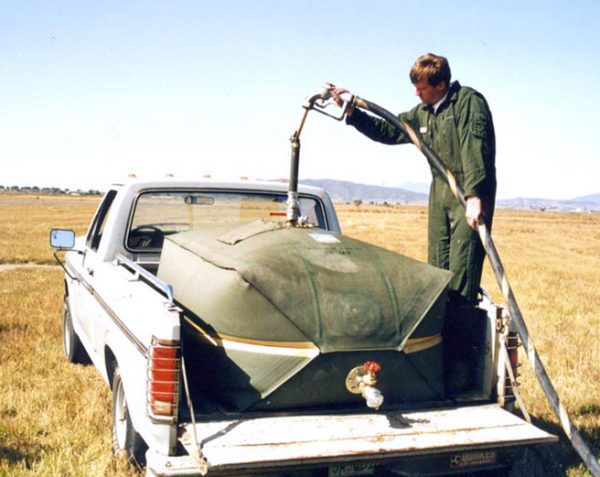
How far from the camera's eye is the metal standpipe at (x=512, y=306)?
3.71 metres

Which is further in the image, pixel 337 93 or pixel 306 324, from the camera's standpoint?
pixel 337 93

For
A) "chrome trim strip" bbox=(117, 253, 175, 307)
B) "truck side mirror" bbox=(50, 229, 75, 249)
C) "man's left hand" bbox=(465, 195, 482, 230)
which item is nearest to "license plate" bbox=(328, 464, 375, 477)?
"chrome trim strip" bbox=(117, 253, 175, 307)

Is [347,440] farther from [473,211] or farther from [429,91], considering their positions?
[429,91]

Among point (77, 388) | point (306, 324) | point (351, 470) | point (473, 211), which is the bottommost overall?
point (77, 388)

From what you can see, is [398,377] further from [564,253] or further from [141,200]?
[564,253]

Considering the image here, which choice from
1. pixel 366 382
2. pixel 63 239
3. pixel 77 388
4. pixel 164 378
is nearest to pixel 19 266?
pixel 63 239

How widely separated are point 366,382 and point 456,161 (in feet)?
5.79

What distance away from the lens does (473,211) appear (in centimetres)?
Result: 400

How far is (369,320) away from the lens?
3.35m

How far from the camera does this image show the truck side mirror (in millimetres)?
5773

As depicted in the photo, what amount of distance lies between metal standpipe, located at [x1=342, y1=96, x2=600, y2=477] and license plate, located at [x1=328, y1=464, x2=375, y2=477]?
1182 mm

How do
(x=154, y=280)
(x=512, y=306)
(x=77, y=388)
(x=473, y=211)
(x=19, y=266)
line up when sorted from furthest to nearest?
(x=19, y=266)
(x=77, y=388)
(x=473, y=211)
(x=512, y=306)
(x=154, y=280)

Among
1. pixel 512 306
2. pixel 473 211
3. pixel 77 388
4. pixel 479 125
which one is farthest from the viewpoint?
pixel 77 388

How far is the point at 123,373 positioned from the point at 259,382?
0.88 meters
